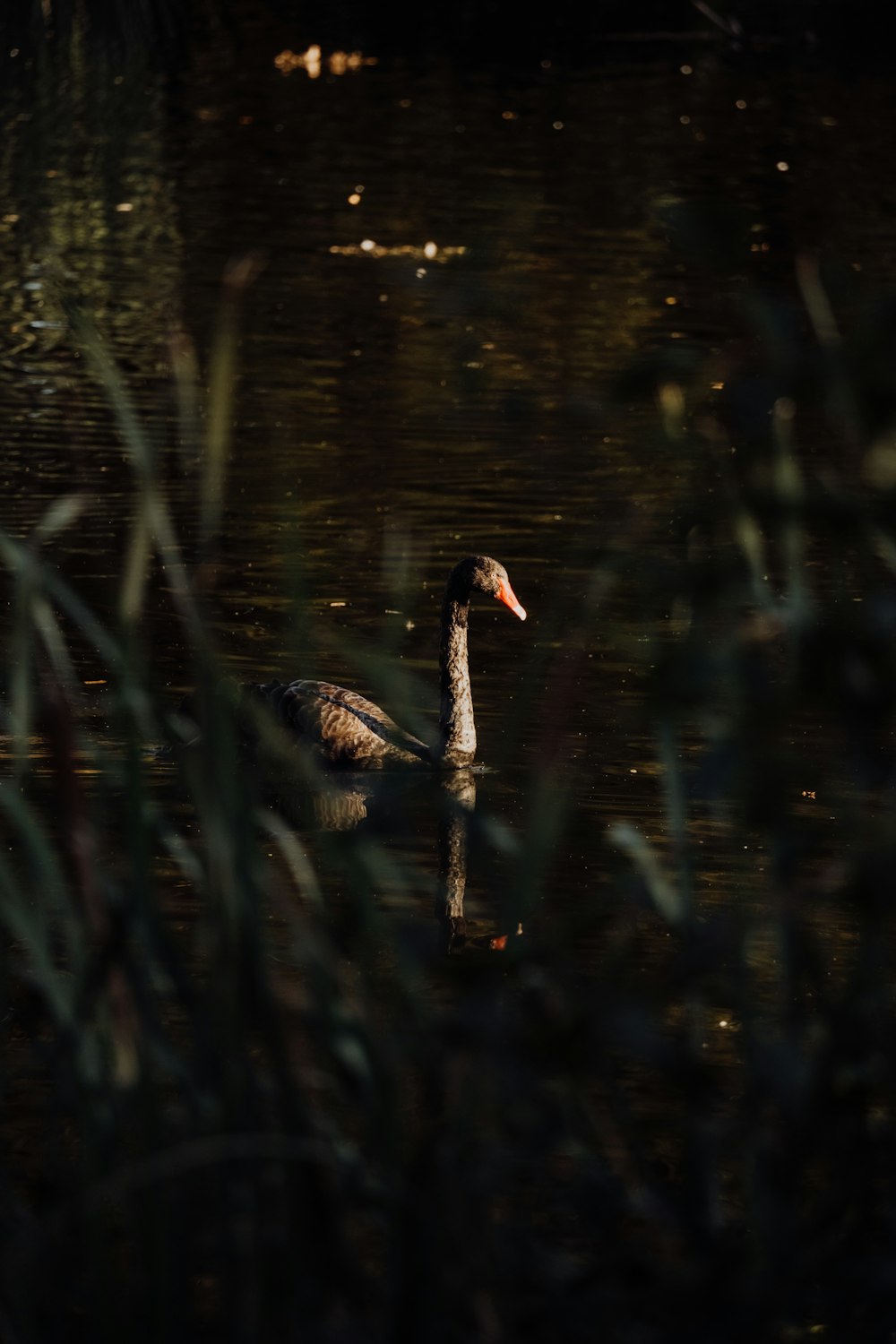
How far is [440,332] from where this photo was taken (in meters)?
16.2

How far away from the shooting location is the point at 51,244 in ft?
63.9

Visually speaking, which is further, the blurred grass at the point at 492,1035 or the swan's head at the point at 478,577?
the swan's head at the point at 478,577

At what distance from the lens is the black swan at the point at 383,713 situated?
319 inches

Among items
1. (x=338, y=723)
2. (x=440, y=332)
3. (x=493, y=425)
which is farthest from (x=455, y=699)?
(x=440, y=332)

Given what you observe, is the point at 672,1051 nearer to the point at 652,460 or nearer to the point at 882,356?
the point at 882,356

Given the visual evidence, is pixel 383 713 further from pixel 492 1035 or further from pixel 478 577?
pixel 492 1035

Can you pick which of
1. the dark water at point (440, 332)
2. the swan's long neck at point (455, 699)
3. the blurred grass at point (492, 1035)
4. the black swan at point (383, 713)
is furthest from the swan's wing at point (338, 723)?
the blurred grass at point (492, 1035)

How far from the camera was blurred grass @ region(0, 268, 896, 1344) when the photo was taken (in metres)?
2.60

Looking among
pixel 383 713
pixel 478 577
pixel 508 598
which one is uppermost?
pixel 478 577

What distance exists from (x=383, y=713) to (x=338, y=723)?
0.36 metres

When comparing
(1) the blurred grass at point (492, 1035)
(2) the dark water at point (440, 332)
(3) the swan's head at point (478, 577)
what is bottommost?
(2) the dark water at point (440, 332)

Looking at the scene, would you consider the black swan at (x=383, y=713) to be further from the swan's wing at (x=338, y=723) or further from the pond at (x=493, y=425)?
the pond at (x=493, y=425)

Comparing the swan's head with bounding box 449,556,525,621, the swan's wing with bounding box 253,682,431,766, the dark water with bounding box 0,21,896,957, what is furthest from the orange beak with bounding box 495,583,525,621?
the swan's wing with bounding box 253,682,431,766

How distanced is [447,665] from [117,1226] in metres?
4.55
